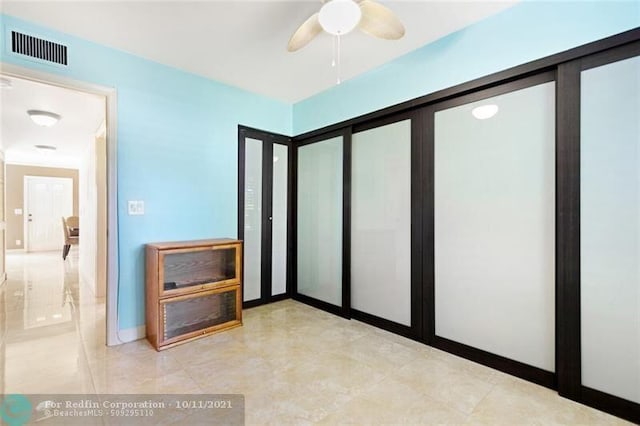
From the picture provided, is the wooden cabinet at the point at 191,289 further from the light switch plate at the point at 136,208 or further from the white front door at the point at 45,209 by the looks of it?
the white front door at the point at 45,209

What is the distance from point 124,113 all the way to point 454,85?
284 centimetres

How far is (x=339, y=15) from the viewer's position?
5.56 feet

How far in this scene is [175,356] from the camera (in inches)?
92.5

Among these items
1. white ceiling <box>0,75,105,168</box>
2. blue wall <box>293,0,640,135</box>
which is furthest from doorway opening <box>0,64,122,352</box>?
blue wall <box>293,0,640,135</box>

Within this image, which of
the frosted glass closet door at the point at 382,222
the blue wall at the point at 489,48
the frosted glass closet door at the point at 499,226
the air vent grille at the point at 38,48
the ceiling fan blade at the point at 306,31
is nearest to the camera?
the blue wall at the point at 489,48

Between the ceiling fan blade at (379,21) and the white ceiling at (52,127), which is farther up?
Answer: the white ceiling at (52,127)

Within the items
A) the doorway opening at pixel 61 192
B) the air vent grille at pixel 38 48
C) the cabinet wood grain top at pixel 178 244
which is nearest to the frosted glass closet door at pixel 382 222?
the cabinet wood grain top at pixel 178 244

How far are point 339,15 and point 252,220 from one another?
2.46 m

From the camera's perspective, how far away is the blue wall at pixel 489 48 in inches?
68.2

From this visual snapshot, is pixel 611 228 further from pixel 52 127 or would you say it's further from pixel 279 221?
pixel 52 127

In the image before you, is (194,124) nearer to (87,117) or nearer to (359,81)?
(359,81)

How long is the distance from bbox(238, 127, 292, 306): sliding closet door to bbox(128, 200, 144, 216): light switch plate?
1.02m

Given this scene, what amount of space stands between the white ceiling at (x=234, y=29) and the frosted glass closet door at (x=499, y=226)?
671 mm

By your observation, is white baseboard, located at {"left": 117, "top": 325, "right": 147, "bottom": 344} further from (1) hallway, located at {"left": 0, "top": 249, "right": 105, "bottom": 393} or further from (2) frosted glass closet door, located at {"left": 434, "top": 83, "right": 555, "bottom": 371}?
(2) frosted glass closet door, located at {"left": 434, "top": 83, "right": 555, "bottom": 371}
